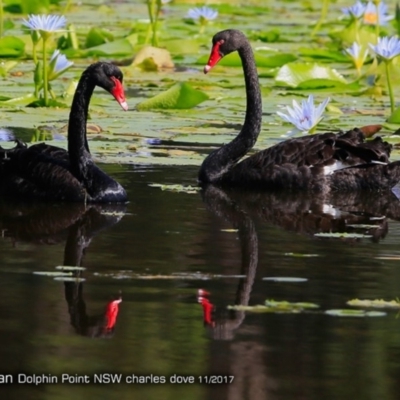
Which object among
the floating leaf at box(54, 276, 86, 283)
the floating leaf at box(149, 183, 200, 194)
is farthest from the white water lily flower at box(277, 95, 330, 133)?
the floating leaf at box(54, 276, 86, 283)

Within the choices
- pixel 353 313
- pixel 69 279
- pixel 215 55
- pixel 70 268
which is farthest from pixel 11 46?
pixel 353 313

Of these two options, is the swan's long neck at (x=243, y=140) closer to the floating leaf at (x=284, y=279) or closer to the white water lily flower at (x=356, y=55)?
the floating leaf at (x=284, y=279)

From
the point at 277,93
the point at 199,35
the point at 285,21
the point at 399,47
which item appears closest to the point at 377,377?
the point at 399,47

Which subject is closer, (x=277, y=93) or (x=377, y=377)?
(x=377, y=377)

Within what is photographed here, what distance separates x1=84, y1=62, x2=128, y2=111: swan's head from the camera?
826cm

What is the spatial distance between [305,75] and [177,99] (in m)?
2.18

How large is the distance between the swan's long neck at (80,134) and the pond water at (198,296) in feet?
1.25

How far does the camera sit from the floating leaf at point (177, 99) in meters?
11.8

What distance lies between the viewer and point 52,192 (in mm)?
8273

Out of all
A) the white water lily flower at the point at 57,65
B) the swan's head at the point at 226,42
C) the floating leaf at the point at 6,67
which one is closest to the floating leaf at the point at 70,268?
the swan's head at the point at 226,42

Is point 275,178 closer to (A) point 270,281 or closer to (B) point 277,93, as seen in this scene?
(A) point 270,281

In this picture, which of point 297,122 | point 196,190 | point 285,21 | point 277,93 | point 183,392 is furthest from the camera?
point 285,21

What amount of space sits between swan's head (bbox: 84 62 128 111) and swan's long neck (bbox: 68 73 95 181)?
8 cm

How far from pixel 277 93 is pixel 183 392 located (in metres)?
9.27
